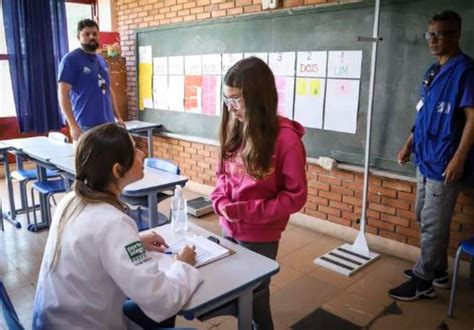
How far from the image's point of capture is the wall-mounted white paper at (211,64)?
4234 mm

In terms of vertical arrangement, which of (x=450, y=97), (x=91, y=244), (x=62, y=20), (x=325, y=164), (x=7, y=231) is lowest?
(x=7, y=231)

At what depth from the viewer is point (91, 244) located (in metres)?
1.12

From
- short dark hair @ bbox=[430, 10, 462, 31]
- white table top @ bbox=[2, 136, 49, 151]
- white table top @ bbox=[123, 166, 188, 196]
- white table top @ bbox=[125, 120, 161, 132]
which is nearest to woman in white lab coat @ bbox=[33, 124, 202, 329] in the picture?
white table top @ bbox=[123, 166, 188, 196]

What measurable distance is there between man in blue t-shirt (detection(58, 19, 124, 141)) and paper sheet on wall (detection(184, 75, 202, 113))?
1.18 meters

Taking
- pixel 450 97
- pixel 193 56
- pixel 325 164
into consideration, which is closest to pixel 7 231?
pixel 193 56

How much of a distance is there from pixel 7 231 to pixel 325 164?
2.76 meters

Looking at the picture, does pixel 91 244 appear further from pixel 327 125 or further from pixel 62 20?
pixel 62 20

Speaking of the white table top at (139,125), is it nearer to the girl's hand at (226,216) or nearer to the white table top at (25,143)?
the white table top at (25,143)

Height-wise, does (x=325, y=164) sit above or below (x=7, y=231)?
above

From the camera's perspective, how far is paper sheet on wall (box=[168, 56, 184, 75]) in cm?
467

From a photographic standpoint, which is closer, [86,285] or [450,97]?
[86,285]

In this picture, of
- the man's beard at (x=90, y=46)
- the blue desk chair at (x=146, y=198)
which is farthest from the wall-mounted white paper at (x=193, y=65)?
the blue desk chair at (x=146, y=198)

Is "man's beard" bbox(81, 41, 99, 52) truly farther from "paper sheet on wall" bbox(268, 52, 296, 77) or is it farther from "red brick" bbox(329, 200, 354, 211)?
"red brick" bbox(329, 200, 354, 211)

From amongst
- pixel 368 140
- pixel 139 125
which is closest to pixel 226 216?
pixel 368 140
